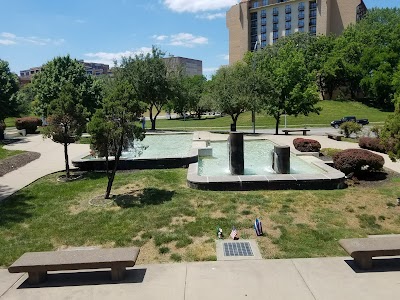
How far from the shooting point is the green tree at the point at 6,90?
1188 inches

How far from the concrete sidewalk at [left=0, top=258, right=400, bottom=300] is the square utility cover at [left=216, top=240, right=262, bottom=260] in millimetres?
263

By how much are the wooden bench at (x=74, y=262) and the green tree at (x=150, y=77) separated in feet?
89.1

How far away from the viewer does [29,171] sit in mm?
15273

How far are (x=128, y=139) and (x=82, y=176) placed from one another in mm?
4280

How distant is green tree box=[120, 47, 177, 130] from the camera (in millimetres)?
32594

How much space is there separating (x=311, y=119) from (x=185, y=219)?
44207 millimetres

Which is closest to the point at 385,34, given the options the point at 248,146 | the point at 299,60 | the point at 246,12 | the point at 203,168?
the point at 246,12

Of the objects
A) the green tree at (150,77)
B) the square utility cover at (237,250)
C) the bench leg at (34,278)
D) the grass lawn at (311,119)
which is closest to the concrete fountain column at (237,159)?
the square utility cover at (237,250)

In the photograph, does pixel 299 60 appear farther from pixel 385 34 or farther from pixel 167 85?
pixel 385 34

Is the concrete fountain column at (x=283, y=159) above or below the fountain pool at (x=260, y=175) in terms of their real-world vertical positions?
above

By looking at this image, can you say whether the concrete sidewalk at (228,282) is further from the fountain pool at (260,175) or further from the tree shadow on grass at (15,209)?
the fountain pool at (260,175)

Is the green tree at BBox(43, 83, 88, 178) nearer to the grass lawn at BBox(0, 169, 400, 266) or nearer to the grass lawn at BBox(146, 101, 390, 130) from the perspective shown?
→ the grass lawn at BBox(0, 169, 400, 266)

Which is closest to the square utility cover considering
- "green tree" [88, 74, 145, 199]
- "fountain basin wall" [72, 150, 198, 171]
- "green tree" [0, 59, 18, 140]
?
"green tree" [88, 74, 145, 199]

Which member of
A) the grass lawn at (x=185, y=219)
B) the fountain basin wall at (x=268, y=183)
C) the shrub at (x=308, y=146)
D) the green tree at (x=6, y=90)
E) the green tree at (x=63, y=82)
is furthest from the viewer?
the green tree at (x=63, y=82)
